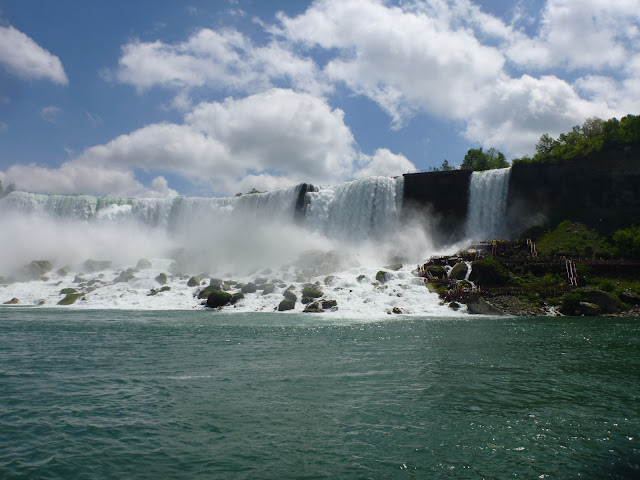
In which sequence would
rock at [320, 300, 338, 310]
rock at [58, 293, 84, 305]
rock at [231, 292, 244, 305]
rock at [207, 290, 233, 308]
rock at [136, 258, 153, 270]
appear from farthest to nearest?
rock at [136, 258, 153, 270] → rock at [58, 293, 84, 305] → rock at [231, 292, 244, 305] → rock at [207, 290, 233, 308] → rock at [320, 300, 338, 310]

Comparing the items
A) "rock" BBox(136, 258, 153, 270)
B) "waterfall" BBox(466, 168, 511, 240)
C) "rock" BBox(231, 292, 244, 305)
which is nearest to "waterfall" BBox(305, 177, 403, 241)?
"waterfall" BBox(466, 168, 511, 240)

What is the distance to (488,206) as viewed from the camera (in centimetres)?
4538

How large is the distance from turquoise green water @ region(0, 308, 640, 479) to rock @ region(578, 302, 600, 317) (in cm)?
1029

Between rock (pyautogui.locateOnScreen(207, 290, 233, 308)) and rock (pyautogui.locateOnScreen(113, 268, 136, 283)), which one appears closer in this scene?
rock (pyautogui.locateOnScreen(207, 290, 233, 308))

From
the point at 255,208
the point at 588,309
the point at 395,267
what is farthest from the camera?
the point at 255,208

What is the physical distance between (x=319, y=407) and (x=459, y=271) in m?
28.3

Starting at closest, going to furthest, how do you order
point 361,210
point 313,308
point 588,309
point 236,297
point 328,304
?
1. point 588,309
2. point 313,308
3. point 328,304
4. point 236,297
5. point 361,210

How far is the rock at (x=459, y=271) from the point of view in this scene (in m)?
35.2

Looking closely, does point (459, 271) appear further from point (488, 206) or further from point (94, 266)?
point (94, 266)

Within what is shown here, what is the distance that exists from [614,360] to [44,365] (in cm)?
1765

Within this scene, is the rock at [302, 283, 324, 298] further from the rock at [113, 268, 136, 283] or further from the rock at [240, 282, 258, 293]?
the rock at [113, 268, 136, 283]

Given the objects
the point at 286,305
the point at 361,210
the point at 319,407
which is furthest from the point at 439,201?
the point at 319,407

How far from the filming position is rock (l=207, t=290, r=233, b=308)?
1306 inches

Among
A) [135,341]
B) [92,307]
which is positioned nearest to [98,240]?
[92,307]
